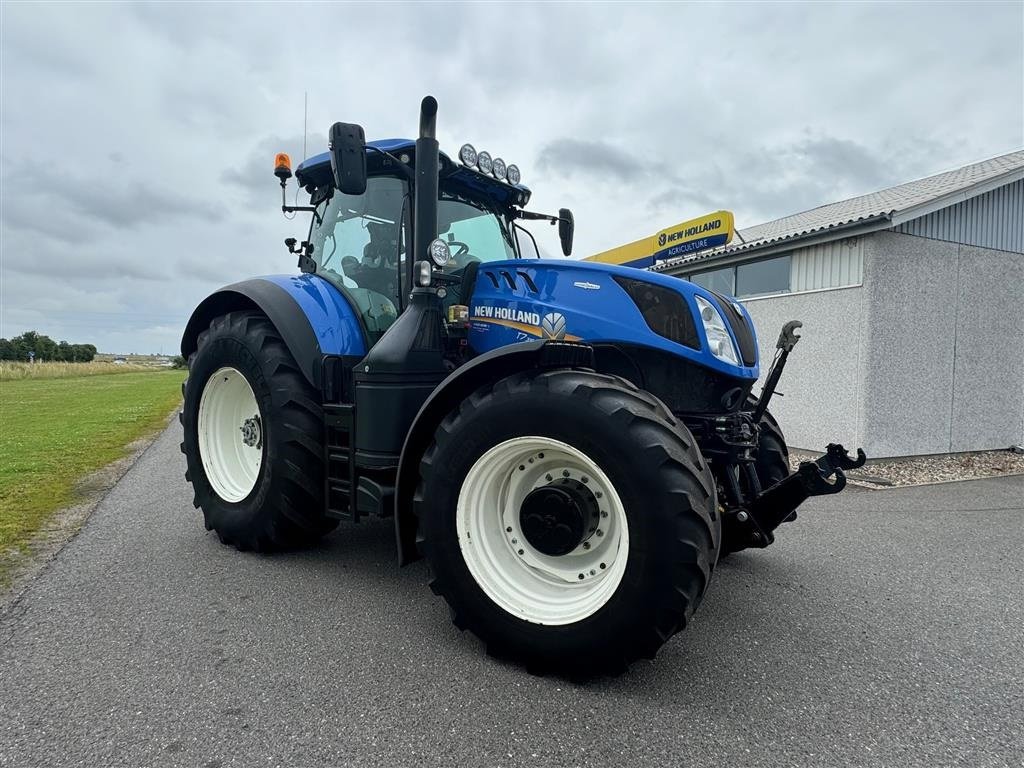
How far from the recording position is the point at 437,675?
243 centimetres

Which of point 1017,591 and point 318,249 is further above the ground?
point 318,249

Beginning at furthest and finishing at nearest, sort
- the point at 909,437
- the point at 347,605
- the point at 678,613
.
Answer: the point at 909,437 → the point at 347,605 → the point at 678,613

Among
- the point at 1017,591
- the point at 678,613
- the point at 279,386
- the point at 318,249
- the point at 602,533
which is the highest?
the point at 318,249

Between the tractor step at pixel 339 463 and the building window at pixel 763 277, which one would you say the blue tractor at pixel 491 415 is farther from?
the building window at pixel 763 277

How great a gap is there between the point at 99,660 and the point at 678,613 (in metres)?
2.34

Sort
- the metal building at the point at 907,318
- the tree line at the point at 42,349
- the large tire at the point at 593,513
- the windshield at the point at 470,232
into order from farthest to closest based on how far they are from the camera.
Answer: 1. the tree line at the point at 42,349
2. the metal building at the point at 907,318
3. the windshield at the point at 470,232
4. the large tire at the point at 593,513

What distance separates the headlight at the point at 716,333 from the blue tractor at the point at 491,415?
11 millimetres

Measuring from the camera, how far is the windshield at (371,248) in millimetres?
3730

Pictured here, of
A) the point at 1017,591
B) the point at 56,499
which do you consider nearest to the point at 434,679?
the point at 1017,591

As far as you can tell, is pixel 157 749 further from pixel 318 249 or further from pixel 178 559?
pixel 318 249

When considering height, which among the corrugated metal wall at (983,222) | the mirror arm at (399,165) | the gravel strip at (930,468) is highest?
the corrugated metal wall at (983,222)

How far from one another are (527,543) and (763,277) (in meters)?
8.40

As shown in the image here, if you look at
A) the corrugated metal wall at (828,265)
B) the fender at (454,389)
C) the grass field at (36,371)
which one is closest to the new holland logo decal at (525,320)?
the fender at (454,389)

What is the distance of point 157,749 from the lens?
76.7 inches
